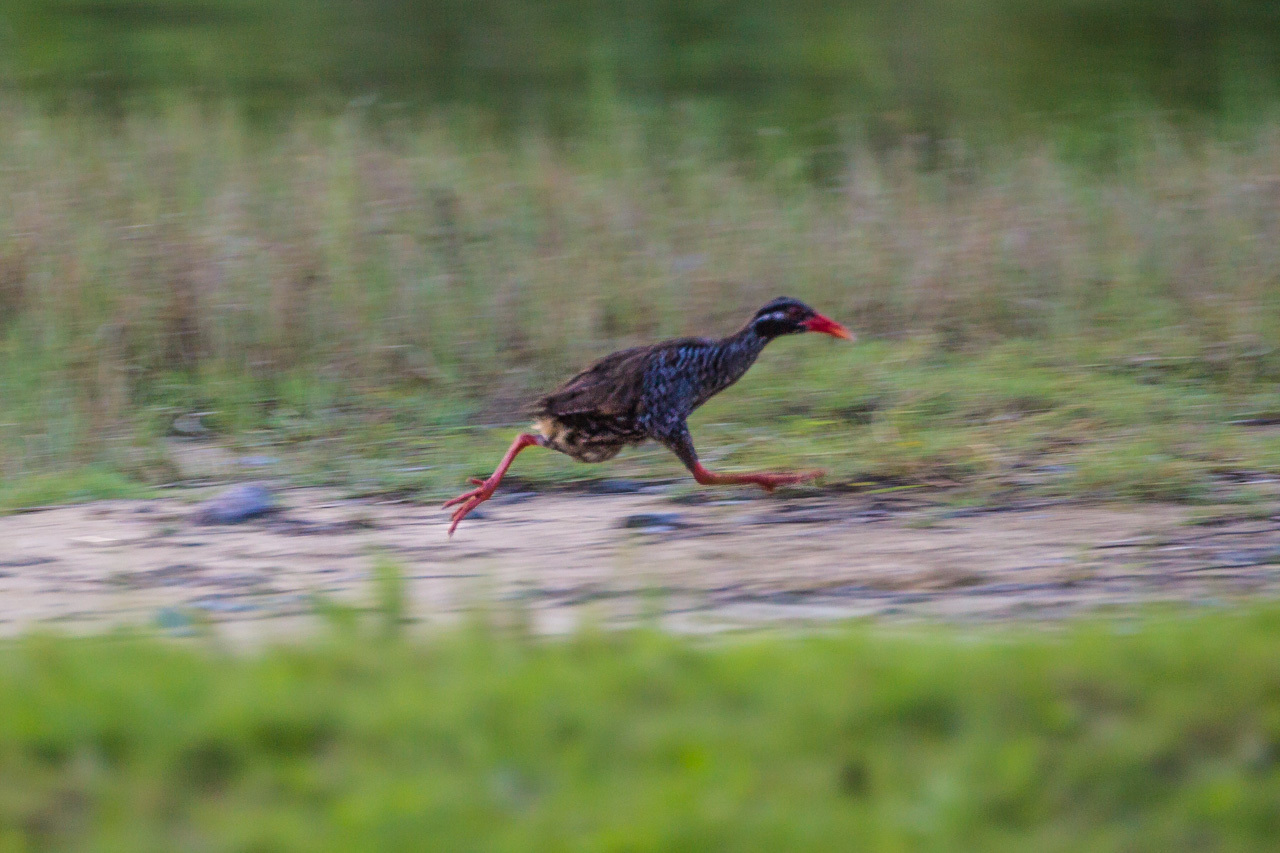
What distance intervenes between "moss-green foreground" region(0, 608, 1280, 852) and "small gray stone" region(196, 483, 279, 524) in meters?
2.45

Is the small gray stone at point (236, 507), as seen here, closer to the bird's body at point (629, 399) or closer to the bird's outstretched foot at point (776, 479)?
the bird's body at point (629, 399)

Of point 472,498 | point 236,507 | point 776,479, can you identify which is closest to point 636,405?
point 776,479

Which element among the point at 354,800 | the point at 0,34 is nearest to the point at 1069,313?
the point at 354,800

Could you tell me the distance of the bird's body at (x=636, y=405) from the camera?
6.28 meters

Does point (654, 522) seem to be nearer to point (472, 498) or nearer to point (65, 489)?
point (472, 498)

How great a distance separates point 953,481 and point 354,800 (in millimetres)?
3929

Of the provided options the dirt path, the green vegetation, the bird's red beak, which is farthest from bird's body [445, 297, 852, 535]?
the green vegetation

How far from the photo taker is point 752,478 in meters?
6.29

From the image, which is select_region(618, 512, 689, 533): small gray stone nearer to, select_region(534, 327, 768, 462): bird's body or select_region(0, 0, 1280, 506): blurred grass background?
select_region(534, 327, 768, 462): bird's body

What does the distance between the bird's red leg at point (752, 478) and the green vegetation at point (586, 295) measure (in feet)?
1.48

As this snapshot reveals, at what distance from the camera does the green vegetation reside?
296 inches

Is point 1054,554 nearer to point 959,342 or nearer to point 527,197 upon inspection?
point 959,342

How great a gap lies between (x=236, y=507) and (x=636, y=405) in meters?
1.73

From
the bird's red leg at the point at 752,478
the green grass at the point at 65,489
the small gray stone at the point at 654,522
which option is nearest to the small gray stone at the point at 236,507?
the green grass at the point at 65,489
